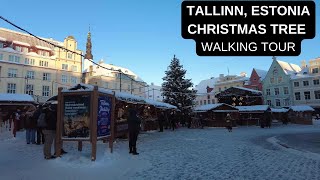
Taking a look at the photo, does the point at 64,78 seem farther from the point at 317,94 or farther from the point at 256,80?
the point at 317,94

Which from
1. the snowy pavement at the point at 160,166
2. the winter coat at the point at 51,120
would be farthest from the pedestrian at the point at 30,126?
the winter coat at the point at 51,120

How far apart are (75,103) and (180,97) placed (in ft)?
101

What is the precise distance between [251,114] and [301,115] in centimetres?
861

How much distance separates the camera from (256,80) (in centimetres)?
6956

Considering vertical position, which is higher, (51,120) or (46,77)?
(46,77)

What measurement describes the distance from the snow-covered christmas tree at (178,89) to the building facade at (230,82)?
1395 inches

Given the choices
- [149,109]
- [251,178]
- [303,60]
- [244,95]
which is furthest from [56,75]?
[303,60]

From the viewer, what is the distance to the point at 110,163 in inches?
348

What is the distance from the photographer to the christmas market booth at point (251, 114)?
40938mm

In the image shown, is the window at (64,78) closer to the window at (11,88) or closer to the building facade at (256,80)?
the window at (11,88)

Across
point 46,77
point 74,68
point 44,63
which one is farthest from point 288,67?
point 44,63

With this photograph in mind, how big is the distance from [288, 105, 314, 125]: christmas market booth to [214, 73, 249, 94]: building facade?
Result: 25.3 metres

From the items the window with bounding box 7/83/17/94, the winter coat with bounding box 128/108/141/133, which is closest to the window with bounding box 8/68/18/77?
the window with bounding box 7/83/17/94

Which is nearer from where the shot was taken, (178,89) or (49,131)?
(49,131)
